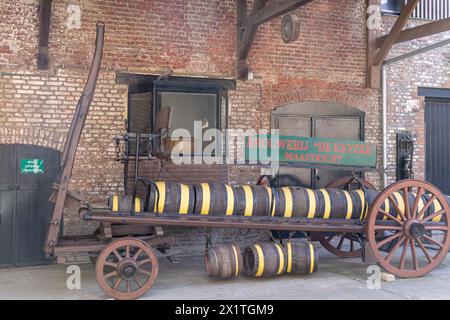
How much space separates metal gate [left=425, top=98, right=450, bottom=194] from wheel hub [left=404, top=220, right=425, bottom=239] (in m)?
3.81

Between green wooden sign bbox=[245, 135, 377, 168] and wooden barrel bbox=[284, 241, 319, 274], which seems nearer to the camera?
wooden barrel bbox=[284, 241, 319, 274]

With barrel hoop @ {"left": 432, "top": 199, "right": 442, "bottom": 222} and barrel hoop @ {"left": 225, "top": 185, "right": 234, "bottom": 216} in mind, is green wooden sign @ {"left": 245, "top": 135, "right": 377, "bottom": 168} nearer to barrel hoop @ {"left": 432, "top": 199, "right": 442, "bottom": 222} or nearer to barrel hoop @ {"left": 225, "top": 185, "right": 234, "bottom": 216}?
barrel hoop @ {"left": 432, "top": 199, "right": 442, "bottom": 222}

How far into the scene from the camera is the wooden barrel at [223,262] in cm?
636

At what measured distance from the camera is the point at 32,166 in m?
7.64

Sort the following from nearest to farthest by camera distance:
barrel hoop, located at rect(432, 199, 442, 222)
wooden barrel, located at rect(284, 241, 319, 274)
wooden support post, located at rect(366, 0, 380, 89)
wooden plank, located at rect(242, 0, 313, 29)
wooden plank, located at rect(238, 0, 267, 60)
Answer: wooden barrel, located at rect(284, 241, 319, 274), barrel hoop, located at rect(432, 199, 442, 222), wooden plank, located at rect(242, 0, 313, 29), wooden plank, located at rect(238, 0, 267, 60), wooden support post, located at rect(366, 0, 380, 89)

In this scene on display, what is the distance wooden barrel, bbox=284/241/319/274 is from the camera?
666 cm

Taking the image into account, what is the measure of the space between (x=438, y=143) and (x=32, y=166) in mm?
7587

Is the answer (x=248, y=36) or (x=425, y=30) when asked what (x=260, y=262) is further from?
(x=425, y=30)

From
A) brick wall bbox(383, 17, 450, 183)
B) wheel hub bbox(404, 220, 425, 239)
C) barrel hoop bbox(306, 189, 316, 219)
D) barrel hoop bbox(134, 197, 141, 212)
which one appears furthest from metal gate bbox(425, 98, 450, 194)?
barrel hoop bbox(134, 197, 141, 212)

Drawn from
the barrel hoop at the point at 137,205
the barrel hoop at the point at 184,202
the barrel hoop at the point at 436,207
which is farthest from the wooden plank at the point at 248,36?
the barrel hoop at the point at 436,207

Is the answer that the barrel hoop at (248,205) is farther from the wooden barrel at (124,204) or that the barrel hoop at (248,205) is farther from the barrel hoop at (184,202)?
the wooden barrel at (124,204)

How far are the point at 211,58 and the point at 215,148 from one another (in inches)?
59.1

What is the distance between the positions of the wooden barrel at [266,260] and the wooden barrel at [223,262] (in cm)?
18

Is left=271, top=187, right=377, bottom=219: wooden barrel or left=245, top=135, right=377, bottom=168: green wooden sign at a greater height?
left=245, top=135, right=377, bottom=168: green wooden sign
